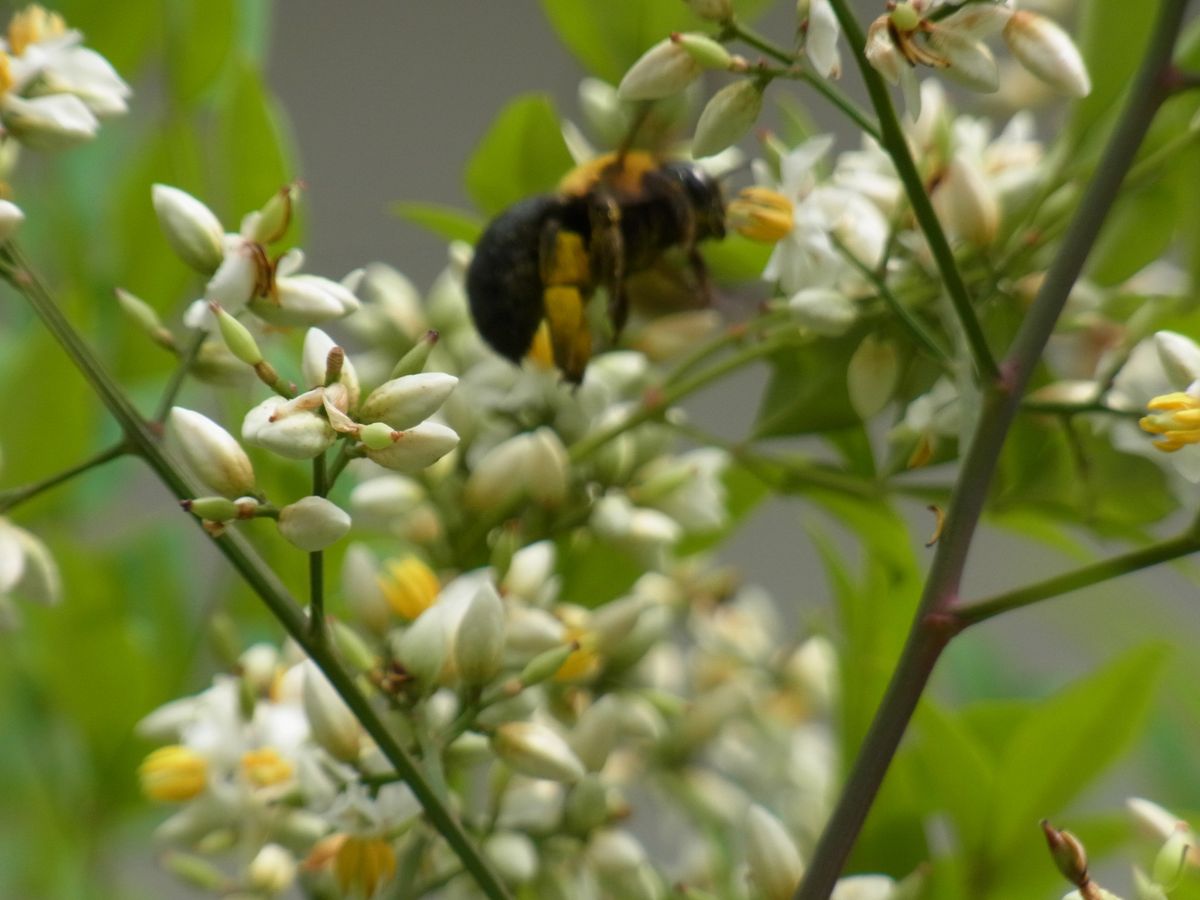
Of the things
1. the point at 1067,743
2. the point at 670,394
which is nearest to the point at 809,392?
the point at 670,394

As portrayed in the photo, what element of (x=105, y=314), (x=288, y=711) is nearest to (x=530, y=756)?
(x=288, y=711)

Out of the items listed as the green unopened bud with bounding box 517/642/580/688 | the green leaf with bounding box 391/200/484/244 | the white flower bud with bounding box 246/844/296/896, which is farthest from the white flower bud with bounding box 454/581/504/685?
the green leaf with bounding box 391/200/484/244

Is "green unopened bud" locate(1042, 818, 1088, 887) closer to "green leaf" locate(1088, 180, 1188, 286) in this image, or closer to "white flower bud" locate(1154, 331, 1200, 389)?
"white flower bud" locate(1154, 331, 1200, 389)

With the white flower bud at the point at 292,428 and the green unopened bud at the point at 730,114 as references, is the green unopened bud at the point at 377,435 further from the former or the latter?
the green unopened bud at the point at 730,114

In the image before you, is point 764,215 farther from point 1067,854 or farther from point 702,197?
point 1067,854

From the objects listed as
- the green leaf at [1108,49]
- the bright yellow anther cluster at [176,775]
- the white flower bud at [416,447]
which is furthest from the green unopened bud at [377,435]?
the green leaf at [1108,49]

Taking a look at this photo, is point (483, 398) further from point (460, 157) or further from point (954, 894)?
point (460, 157)
